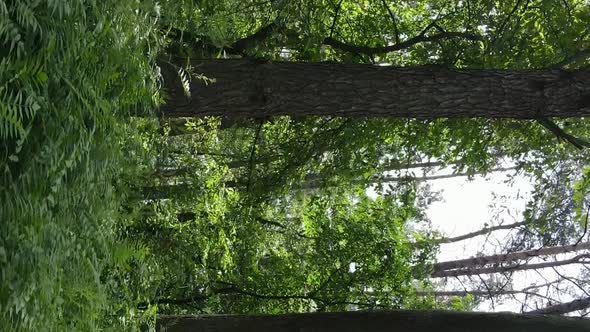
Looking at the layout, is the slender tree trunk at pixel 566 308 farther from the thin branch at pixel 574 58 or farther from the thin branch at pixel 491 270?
the thin branch at pixel 574 58

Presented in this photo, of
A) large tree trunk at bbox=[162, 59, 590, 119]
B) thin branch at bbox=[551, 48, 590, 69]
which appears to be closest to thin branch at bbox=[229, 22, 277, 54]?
large tree trunk at bbox=[162, 59, 590, 119]

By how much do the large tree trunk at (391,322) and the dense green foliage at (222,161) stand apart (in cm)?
59

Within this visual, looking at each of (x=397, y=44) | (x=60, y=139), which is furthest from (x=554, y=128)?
(x=60, y=139)

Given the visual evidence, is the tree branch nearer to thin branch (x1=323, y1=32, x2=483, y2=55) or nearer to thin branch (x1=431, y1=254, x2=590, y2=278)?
thin branch (x1=323, y1=32, x2=483, y2=55)

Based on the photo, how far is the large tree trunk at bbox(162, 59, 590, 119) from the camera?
4746 millimetres

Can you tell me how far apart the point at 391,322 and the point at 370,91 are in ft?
5.60

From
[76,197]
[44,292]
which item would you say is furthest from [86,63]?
[44,292]

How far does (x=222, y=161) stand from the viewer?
27.1 ft

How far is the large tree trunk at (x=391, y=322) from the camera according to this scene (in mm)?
4985

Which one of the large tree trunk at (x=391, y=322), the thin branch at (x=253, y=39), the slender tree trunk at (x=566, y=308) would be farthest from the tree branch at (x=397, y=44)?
the slender tree trunk at (x=566, y=308)

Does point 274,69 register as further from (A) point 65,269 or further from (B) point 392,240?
(B) point 392,240

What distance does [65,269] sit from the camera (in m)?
2.98

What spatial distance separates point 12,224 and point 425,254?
6.18 m

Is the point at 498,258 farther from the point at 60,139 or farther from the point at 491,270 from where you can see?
the point at 60,139
